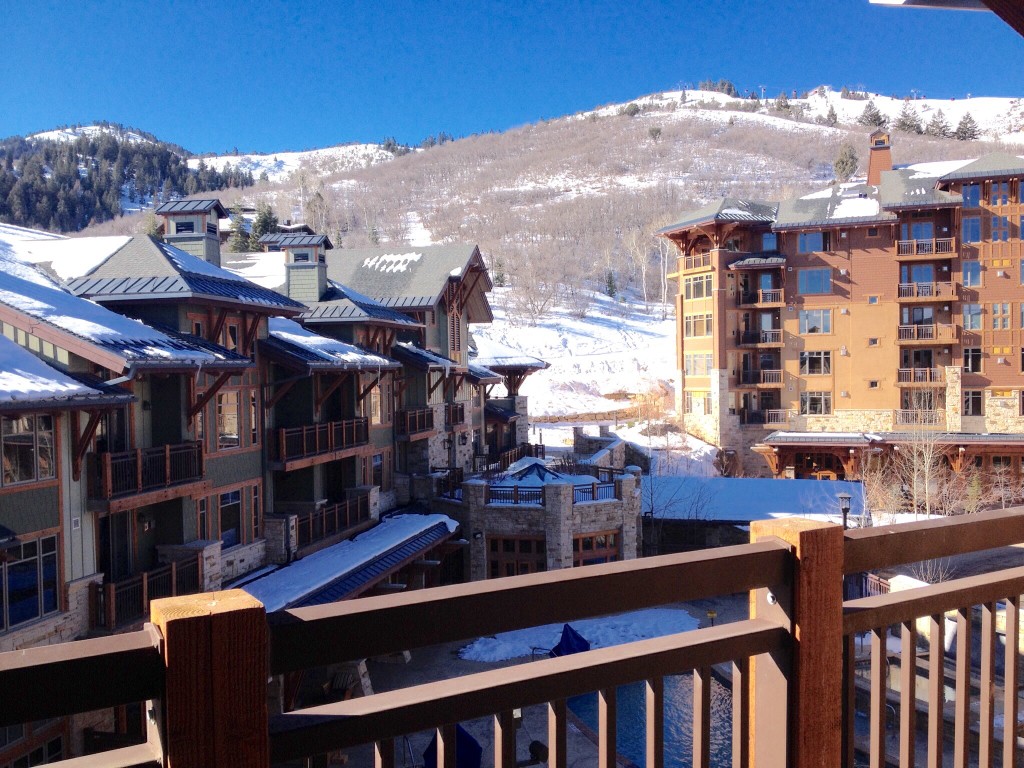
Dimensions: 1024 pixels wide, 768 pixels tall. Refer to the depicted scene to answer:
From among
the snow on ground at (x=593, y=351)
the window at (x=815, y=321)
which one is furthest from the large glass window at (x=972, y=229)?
the snow on ground at (x=593, y=351)

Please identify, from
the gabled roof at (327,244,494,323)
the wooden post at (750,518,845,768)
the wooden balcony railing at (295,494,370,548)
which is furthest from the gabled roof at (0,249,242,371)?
the gabled roof at (327,244,494,323)

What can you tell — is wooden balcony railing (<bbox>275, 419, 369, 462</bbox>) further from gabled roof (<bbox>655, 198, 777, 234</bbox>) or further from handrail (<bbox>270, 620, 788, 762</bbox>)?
gabled roof (<bbox>655, 198, 777, 234</bbox>)

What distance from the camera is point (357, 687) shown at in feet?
49.3

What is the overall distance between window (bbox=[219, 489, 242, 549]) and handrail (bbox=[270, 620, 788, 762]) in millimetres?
15287

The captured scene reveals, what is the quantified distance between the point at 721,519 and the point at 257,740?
2638 centimetres

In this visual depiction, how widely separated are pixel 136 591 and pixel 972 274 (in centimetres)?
3564

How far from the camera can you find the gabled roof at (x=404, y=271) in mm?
28219

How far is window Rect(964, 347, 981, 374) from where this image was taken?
35469 mm

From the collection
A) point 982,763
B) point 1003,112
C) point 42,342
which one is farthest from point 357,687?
point 1003,112

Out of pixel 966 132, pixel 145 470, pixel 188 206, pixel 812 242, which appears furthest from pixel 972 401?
pixel 966 132

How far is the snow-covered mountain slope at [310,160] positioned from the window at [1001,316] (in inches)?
5475

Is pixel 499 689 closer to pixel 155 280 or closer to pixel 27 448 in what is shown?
pixel 27 448

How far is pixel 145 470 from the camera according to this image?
42.6 feet

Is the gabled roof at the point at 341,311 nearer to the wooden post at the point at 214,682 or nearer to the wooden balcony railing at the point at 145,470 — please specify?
the wooden balcony railing at the point at 145,470
